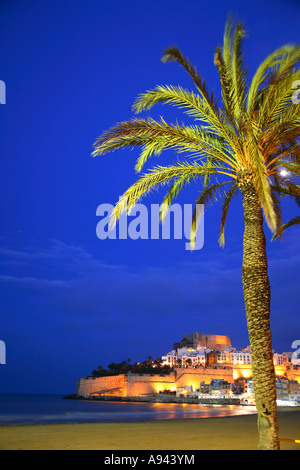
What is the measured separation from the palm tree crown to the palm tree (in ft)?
0.06

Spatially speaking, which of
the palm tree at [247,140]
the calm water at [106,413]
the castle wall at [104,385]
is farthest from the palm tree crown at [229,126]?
the castle wall at [104,385]

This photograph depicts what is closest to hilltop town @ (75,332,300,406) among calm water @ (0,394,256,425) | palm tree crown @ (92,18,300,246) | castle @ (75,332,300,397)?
castle @ (75,332,300,397)

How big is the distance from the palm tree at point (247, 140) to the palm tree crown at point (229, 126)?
2 centimetres

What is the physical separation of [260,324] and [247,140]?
362cm

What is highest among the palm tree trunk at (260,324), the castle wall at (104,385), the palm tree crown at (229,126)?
the palm tree crown at (229,126)

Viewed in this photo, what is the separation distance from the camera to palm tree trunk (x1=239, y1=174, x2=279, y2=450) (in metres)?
6.97

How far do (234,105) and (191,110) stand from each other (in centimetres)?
108

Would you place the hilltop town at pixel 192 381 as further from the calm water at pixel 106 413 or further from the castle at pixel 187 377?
the calm water at pixel 106 413

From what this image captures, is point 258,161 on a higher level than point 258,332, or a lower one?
higher

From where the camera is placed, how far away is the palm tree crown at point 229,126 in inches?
308

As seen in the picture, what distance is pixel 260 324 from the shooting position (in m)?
7.30
